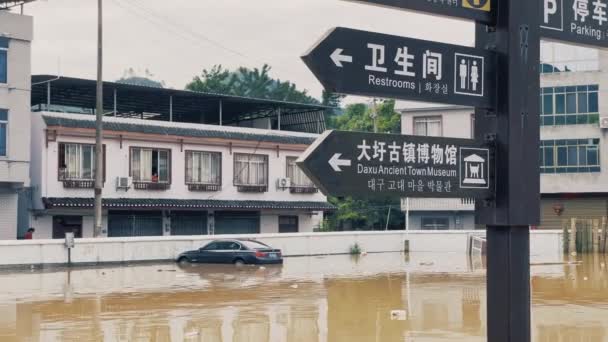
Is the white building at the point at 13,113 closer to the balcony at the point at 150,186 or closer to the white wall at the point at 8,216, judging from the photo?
the white wall at the point at 8,216

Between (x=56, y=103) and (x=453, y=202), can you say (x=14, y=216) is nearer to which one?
(x=56, y=103)

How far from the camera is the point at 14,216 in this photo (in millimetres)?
38812

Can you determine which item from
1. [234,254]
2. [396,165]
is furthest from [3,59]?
[396,165]

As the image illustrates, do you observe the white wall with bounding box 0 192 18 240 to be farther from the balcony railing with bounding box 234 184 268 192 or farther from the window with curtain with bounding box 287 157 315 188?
the window with curtain with bounding box 287 157 315 188

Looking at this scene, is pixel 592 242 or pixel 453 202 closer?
pixel 592 242

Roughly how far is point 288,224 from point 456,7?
4491 centimetres

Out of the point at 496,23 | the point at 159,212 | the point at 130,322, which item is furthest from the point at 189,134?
the point at 496,23

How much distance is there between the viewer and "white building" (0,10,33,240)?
3806 cm

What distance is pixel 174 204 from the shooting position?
44.3m

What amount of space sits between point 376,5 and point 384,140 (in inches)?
34.9

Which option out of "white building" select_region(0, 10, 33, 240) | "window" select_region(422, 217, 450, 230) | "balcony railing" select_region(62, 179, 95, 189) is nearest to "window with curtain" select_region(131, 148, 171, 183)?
"balcony railing" select_region(62, 179, 95, 189)

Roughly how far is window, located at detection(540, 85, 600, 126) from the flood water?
59.6 ft

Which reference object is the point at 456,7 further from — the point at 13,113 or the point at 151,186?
the point at 151,186

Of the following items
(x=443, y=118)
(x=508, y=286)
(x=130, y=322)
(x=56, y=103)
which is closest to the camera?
(x=508, y=286)
